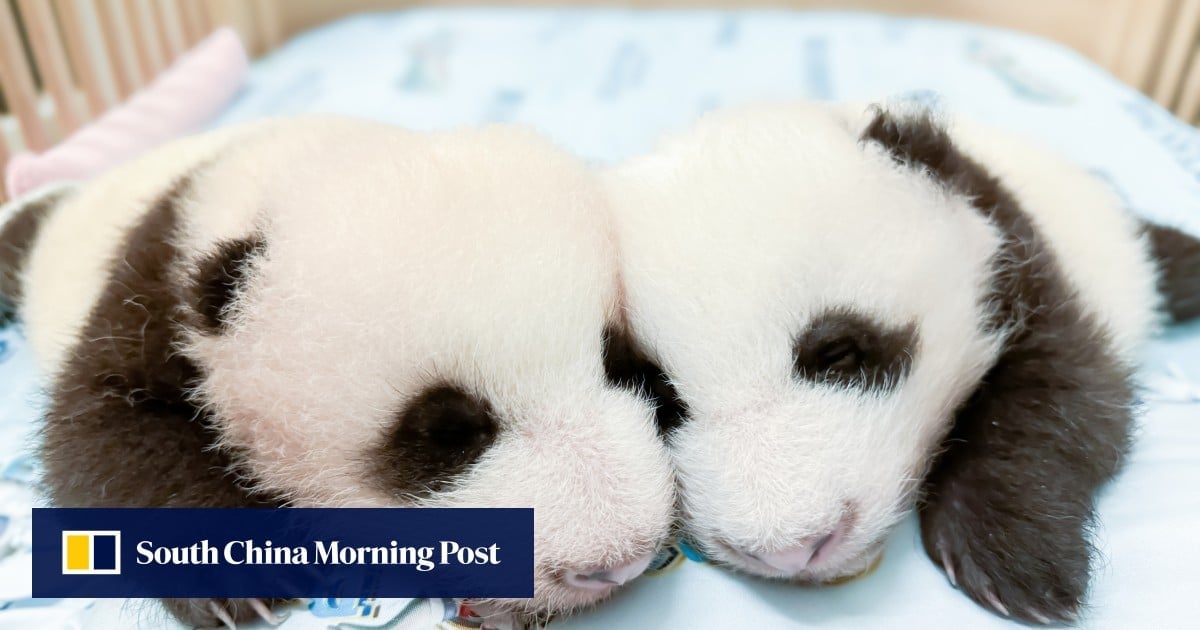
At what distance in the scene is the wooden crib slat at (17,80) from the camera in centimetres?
226

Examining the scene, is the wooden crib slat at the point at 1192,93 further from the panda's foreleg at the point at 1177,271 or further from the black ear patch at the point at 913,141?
the black ear patch at the point at 913,141

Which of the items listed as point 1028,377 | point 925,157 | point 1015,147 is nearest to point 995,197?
point 925,157

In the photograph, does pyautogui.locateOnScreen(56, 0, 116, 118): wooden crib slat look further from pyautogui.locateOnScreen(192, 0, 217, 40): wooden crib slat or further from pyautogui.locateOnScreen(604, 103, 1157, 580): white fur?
pyautogui.locateOnScreen(604, 103, 1157, 580): white fur

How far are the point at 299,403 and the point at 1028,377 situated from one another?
0.99 m

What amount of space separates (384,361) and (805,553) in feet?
1.72

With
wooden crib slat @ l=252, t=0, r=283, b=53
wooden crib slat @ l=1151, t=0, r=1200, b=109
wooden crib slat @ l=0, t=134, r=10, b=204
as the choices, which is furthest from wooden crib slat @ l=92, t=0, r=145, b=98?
wooden crib slat @ l=1151, t=0, r=1200, b=109

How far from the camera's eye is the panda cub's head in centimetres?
96

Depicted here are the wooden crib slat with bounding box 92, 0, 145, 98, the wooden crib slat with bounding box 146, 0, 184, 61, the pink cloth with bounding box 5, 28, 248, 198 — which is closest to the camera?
the pink cloth with bounding box 5, 28, 248, 198

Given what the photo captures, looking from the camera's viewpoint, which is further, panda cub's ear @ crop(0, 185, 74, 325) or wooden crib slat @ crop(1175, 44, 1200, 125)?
wooden crib slat @ crop(1175, 44, 1200, 125)

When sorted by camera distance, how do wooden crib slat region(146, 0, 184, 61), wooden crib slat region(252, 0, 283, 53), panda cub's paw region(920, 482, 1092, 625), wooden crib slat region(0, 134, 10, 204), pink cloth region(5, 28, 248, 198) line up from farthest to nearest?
wooden crib slat region(252, 0, 283, 53) → wooden crib slat region(146, 0, 184, 61) → wooden crib slat region(0, 134, 10, 204) → pink cloth region(5, 28, 248, 198) → panda cub's paw region(920, 482, 1092, 625)

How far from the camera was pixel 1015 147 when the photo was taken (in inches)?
62.1

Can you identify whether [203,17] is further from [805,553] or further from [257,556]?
[805,553]

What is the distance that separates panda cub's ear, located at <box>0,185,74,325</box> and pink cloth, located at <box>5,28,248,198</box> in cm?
34

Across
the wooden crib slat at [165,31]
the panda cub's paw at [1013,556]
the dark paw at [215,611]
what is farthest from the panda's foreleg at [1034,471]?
the wooden crib slat at [165,31]
